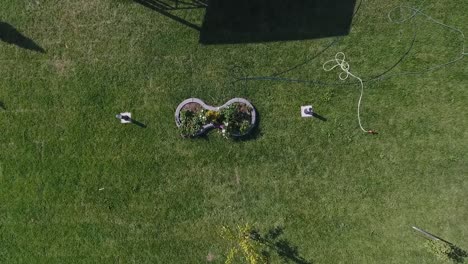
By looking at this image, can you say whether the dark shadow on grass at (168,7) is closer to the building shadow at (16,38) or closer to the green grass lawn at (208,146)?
the green grass lawn at (208,146)

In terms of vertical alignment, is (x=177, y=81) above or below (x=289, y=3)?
below

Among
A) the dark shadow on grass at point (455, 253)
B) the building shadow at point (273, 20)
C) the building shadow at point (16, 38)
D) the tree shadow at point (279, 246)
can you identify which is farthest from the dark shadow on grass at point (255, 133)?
the building shadow at point (16, 38)

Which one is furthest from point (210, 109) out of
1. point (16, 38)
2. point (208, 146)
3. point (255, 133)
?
point (16, 38)

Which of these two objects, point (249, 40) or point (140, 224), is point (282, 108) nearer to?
point (249, 40)

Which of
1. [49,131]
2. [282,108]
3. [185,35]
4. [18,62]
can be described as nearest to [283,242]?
[282,108]

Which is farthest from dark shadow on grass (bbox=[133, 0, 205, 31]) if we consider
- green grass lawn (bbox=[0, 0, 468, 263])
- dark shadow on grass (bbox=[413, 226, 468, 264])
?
dark shadow on grass (bbox=[413, 226, 468, 264])

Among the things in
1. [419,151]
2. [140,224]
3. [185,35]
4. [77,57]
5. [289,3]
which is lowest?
[140,224]

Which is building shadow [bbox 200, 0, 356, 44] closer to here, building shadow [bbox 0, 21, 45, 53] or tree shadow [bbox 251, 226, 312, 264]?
building shadow [bbox 0, 21, 45, 53]
